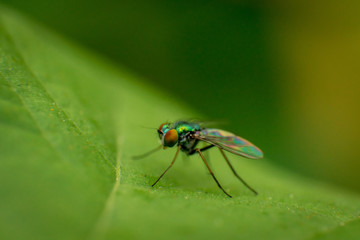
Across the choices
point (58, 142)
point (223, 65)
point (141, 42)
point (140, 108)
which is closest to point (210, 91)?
point (223, 65)

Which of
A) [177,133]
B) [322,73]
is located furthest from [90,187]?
[322,73]

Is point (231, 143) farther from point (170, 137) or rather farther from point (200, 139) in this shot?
point (170, 137)

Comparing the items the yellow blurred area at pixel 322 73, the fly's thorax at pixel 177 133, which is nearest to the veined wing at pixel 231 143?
the fly's thorax at pixel 177 133

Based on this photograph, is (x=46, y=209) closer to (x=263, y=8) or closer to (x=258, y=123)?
(x=258, y=123)

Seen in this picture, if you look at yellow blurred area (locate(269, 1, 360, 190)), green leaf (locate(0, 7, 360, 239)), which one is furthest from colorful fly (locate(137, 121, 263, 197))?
yellow blurred area (locate(269, 1, 360, 190))

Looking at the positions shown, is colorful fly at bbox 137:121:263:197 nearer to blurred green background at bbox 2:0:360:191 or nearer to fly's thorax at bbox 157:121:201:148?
fly's thorax at bbox 157:121:201:148

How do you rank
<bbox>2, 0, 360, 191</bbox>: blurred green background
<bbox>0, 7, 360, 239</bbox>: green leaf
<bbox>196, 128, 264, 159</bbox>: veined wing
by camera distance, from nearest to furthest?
<bbox>0, 7, 360, 239</bbox>: green leaf, <bbox>196, 128, 264, 159</bbox>: veined wing, <bbox>2, 0, 360, 191</bbox>: blurred green background
